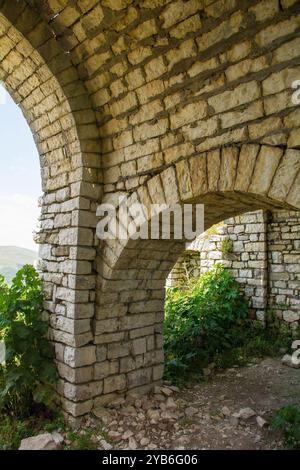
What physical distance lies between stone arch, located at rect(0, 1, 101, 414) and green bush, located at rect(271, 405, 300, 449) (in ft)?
6.34

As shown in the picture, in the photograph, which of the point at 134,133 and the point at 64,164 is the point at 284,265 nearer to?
the point at 134,133

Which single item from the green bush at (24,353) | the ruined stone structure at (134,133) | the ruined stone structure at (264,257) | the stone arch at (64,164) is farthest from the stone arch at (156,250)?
the ruined stone structure at (264,257)

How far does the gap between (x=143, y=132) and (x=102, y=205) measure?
87 centimetres

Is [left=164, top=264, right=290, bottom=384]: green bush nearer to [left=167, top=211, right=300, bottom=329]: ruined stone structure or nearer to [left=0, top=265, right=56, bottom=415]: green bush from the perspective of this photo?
[left=167, top=211, right=300, bottom=329]: ruined stone structure

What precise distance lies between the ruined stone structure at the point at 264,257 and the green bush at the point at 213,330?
0.66 ft

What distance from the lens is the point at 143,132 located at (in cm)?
313

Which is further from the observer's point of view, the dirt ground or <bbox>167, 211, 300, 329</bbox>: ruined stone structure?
<bbox>167, 211, 300, 329</bbox>: ruined stone structure

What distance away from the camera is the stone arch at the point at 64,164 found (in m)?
3.19

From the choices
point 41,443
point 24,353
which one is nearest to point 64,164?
point 24,353

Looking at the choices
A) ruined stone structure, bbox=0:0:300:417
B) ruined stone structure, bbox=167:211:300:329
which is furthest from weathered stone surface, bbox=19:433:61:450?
ruined stone structure, bbox=167:211:300:329

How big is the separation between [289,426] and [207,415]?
0.83 metres

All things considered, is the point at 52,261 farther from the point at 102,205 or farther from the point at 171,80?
the point at 171,80

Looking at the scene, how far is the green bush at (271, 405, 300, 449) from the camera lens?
9.54 ft
